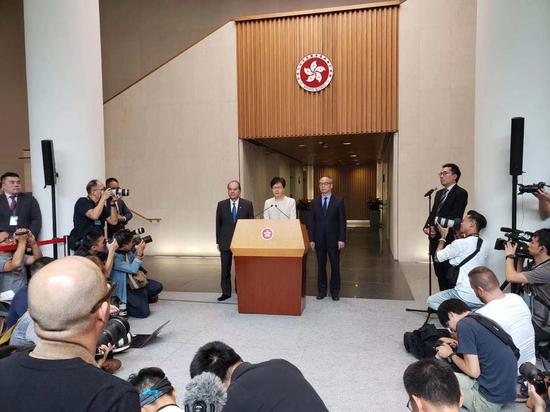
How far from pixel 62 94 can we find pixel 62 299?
4.65m

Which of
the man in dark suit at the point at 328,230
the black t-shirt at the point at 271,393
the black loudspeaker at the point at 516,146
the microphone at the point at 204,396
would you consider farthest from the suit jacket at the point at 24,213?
the black loudspeaker at the point at 516,146

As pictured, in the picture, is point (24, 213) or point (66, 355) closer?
point (66, 355)

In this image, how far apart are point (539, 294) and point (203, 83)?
727 centimetres

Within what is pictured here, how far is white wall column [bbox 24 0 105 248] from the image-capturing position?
4.74 metres

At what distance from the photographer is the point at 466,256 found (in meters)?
3.69

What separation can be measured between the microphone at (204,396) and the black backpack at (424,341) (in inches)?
87.7

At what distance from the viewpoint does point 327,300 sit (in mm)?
5066

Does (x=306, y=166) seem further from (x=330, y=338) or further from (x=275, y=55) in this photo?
(x=330, y=338)

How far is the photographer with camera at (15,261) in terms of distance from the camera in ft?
Answer: 12.2

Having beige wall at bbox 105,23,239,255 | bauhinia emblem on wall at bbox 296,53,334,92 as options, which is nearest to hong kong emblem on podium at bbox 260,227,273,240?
beige wall at bbox 105,23,239,255

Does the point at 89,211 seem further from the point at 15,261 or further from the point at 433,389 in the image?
the point at 433,389

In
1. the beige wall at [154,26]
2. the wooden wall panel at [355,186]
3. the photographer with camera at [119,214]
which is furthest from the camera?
the wooden wall panel at [355,186]

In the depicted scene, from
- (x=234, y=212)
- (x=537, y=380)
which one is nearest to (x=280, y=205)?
(x=234, y=212)

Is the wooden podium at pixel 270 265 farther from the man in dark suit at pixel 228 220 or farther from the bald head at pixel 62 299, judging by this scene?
the bald head at pixel 62 299
